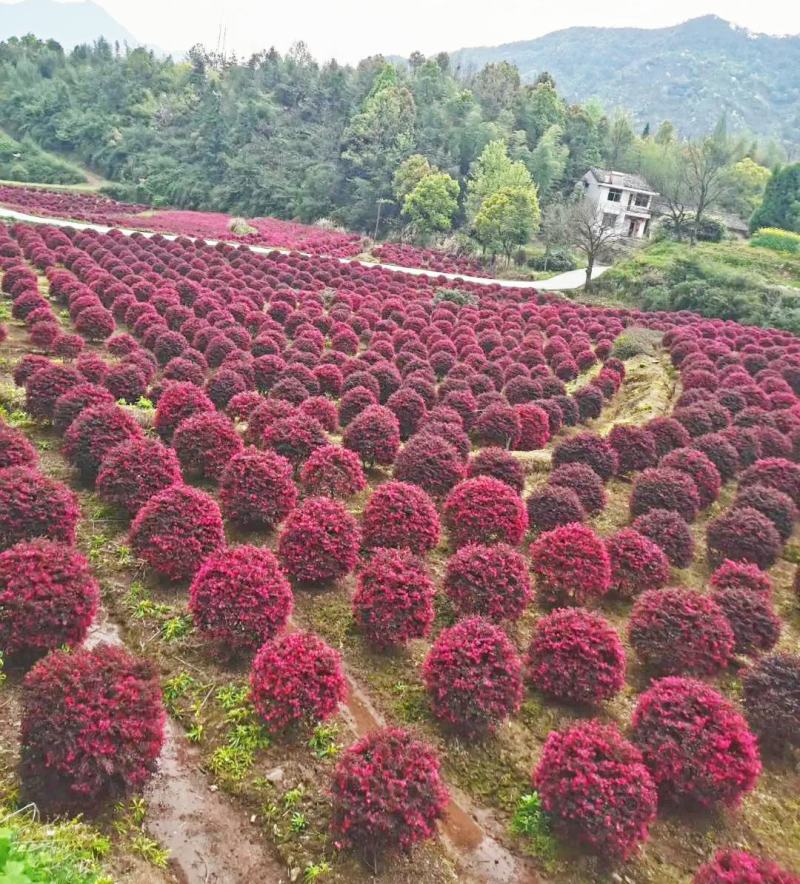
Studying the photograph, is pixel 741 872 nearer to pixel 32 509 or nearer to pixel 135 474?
pixel 32 509

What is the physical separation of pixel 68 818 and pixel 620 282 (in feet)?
138

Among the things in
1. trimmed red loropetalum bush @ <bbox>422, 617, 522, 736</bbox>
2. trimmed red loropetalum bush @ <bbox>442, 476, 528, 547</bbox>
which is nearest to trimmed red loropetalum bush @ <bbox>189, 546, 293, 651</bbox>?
trimmed red loropetalum bush @ <bbox>422, 617, 522, 736</bbox>

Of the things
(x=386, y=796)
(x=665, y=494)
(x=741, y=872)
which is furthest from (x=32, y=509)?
(x=665, y=494)

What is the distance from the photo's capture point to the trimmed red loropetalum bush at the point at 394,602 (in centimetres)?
613

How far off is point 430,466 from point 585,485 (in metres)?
2.38

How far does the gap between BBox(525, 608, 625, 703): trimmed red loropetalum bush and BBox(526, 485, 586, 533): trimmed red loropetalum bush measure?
278 cm

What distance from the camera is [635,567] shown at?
7695 millimetres

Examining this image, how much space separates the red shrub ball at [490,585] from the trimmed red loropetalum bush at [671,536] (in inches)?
107

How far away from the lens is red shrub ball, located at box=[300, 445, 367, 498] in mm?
8453

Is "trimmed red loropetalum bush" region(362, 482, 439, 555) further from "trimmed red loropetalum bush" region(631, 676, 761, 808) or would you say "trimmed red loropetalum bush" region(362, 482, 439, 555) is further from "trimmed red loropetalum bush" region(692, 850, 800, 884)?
"trimmed red loropetalum bush" region(692, 850, 800, 884)

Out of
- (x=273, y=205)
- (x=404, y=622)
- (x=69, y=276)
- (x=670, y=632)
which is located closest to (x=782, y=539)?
(x=670, y=632)

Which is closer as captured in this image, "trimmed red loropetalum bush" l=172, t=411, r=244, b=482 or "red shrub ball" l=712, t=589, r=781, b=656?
"red shrub ball" l=712, t=589, r=781, b=656

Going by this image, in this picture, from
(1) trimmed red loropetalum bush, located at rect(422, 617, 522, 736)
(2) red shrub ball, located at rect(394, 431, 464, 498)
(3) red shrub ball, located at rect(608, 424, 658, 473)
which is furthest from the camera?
(3) red shrub ball, located at rect(608, 424, 658, 473)

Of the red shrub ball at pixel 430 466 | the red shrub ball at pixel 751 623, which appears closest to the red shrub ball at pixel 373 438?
the red shrub ball at pixel 430 466
